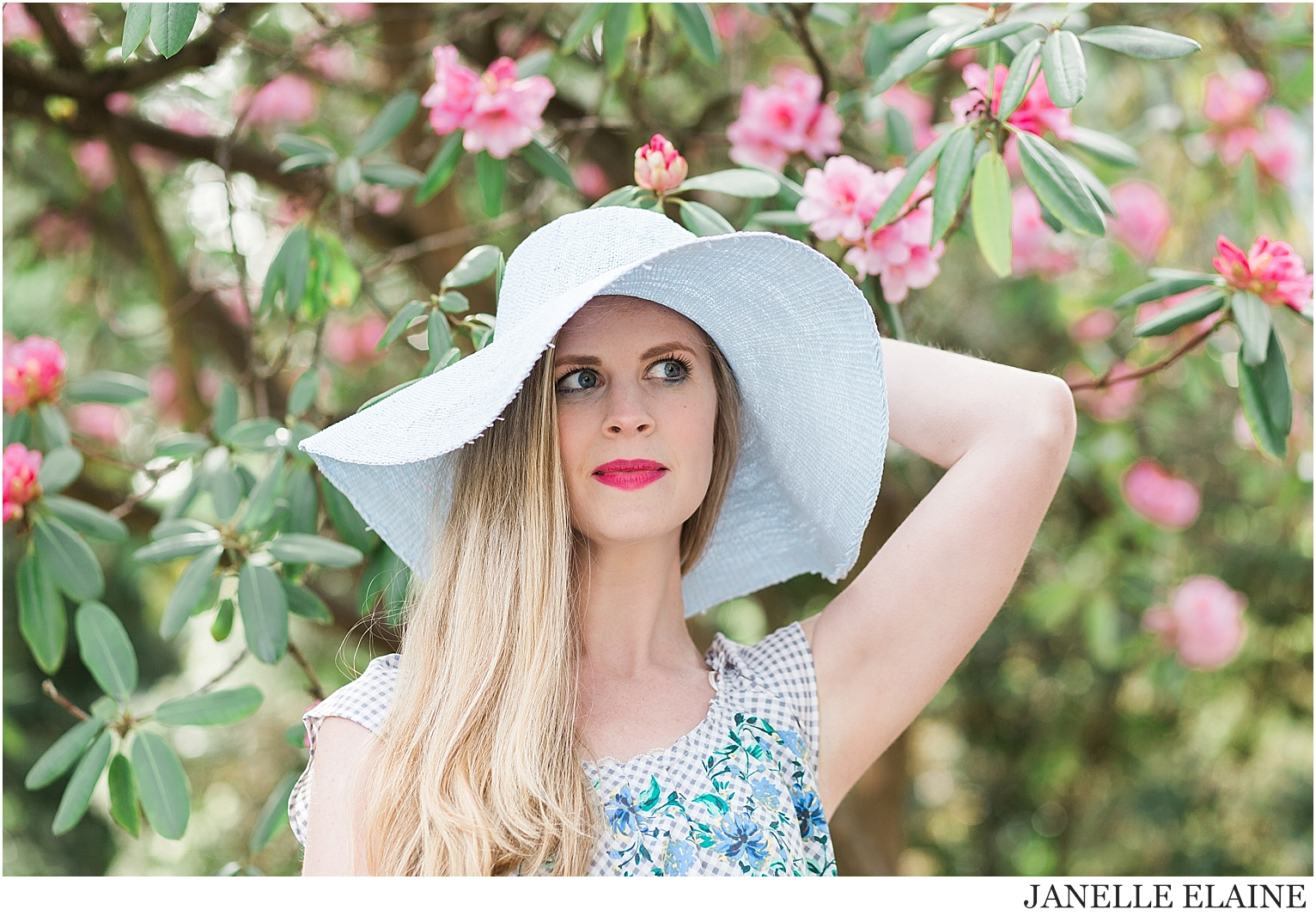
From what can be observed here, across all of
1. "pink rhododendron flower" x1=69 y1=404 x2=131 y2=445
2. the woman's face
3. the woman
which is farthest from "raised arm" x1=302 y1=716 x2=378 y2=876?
"pink rhododendron flower" x1=69 y1=404 x2=131 y2=445

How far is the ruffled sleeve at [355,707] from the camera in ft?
3.81

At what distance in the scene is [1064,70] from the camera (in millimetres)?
1230

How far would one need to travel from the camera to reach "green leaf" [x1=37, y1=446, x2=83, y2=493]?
60.7 inches

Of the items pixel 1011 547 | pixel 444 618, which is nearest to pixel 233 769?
pixel 444 618

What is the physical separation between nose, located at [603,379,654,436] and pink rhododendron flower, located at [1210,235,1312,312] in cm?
81

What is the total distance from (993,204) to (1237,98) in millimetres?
1377

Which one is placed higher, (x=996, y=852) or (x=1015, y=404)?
(x=1015, y=404)

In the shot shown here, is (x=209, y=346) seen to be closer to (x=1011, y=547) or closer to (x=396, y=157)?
(x=396, y=157)

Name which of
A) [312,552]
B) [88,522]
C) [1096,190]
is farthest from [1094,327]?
[88,522]

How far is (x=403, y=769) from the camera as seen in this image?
110 cm

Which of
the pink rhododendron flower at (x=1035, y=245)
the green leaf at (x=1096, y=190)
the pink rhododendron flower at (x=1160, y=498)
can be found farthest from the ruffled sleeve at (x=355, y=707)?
the pink rhododendron flower at (x=1160, y=498)

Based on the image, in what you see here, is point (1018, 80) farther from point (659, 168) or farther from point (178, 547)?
point (178, 547)

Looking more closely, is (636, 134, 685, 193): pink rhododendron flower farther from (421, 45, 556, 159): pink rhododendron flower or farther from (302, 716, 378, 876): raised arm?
(302, 716, 378, 876): raised arm

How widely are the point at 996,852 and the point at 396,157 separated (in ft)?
11.7
